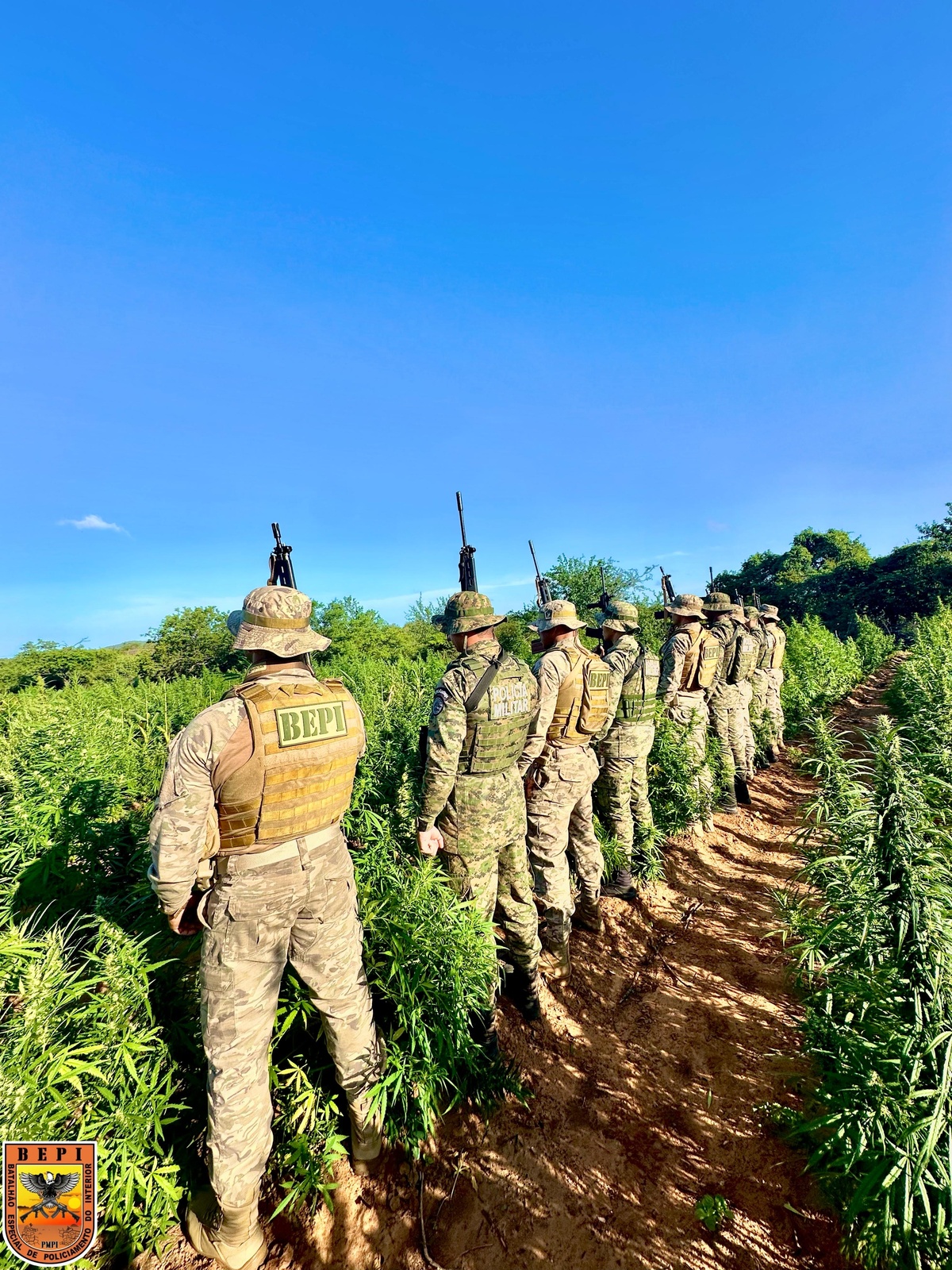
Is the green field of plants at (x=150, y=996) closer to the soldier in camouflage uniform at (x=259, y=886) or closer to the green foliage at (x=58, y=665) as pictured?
the soldier in camouflage uniform at (x=259, y=886)

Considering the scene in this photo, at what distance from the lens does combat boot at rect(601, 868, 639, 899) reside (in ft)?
15.5

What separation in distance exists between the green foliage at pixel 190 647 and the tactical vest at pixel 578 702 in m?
21.9

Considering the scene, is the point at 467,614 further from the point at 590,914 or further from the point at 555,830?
the point at 590,914

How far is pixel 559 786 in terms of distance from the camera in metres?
4.02

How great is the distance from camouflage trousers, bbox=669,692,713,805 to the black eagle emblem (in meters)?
5.61

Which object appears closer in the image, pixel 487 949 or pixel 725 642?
pixel 487 949

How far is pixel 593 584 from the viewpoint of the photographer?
19469 mm

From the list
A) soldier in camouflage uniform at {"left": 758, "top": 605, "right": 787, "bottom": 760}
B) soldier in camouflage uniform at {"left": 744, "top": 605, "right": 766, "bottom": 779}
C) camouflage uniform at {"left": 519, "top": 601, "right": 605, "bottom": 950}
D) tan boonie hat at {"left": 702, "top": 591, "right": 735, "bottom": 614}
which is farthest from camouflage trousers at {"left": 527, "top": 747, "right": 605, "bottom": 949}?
soldier in camouflage uniform at {"left": 758, "top": 605, "right": 787, "bottom": 760}

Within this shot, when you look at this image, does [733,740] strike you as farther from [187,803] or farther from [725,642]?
[187,803]

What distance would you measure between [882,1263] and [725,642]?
6466mm

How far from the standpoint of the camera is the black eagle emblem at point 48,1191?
1.59m

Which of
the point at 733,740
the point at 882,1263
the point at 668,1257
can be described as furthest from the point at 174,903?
the point at 733,740

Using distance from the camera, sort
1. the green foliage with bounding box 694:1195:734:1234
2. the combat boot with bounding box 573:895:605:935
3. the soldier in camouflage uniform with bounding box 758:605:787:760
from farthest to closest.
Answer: the soldier in camouflage uniform with bounding box 758:605:787:760, the combat boot with bounding box 573:895:605:935, the green foliage with bounding box 694:1195:734:1234

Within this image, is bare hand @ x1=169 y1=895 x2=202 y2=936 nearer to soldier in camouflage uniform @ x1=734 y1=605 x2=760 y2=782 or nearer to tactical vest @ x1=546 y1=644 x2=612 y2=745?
tactical vest @ x1=546 y1=644 x2=612 y2=745
